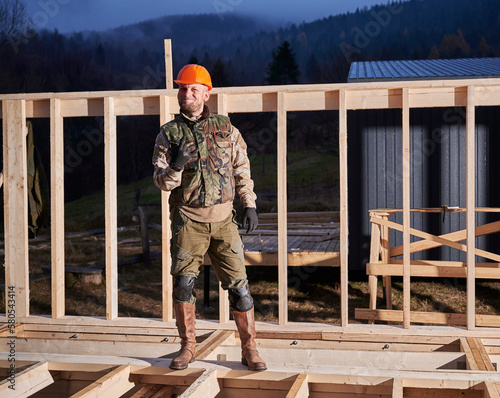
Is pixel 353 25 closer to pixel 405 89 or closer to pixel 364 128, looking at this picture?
pixel 364 128

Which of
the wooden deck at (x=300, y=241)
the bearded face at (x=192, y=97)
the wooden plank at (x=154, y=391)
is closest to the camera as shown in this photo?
the wooden plank at (x=154, y=391)

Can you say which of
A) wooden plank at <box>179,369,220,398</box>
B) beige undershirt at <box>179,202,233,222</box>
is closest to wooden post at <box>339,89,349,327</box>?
beige undershirt at <box>179,202,233,222</box>

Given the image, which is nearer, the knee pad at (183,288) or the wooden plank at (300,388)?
the wooden plank at (300,388)

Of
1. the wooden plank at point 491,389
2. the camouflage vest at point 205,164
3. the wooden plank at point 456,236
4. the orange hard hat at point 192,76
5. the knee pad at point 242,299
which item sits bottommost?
the wooden plank at point 491,389

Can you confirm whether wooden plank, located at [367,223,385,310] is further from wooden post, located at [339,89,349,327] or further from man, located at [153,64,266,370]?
man, located at [153,64,266,370]

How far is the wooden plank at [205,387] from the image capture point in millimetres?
4031

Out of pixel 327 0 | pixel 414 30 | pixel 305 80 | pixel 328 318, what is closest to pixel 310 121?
pixel 305 80

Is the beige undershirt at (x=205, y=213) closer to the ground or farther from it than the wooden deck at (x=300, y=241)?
farther from it

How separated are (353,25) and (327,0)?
2693 centimetres

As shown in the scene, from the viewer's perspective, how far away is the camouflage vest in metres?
4.53

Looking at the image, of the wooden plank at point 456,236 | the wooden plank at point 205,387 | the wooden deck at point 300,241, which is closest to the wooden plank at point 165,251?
the wooden plank at point 205,387

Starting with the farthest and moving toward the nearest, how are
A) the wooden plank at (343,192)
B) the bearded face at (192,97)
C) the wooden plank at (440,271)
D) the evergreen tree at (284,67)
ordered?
the evergreen tree at (284,67), the wooden plank at (440,271), the wooden plank at (343,192), the bearded face at (192,97)

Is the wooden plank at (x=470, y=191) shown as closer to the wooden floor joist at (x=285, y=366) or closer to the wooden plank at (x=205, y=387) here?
the wooden floor joist at (x=285, y=366)

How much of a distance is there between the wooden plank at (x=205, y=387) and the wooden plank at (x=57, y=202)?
2496mm
